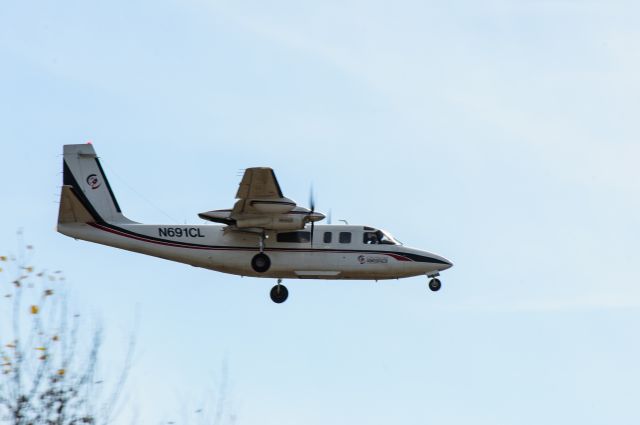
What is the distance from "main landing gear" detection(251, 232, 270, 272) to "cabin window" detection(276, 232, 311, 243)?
690mm

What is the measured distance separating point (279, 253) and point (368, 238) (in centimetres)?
314

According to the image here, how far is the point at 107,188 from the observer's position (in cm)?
3750

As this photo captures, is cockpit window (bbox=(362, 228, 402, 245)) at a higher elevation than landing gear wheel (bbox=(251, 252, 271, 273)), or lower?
higher

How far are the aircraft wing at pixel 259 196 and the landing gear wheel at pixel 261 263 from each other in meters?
1.92

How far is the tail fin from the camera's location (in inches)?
1415

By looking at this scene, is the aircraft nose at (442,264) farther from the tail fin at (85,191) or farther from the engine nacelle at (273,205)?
the tail fin at (85,191)

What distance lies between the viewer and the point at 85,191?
123 ft

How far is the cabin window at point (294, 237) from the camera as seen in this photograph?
36250 mm

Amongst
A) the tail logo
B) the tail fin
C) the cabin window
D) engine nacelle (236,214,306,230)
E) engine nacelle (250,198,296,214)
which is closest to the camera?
engine nacelle (250,198,296,214)

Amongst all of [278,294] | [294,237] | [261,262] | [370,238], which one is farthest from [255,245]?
[370,238]

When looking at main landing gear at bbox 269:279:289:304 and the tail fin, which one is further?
main landing gear at bbox 269:279:289:304

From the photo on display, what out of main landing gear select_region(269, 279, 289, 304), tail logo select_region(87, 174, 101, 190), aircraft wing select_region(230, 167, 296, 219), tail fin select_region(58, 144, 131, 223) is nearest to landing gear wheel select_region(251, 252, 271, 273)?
main landing gear select_region(269, 279, 289, 304)

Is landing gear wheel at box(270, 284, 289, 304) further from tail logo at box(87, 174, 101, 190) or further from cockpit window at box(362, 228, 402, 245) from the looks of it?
tail logo at box(87, 174, 101, 190)

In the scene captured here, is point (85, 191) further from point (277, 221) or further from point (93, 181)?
point (277, 221)
